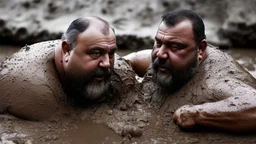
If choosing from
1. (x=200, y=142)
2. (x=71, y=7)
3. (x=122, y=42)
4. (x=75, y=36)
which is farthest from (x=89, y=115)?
(x=71, y=7)

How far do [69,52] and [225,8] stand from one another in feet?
13.0

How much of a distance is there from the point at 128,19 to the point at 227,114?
4031 mm

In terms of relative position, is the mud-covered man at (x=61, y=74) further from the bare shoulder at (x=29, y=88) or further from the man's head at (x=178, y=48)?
the man's head at (x=178, y=48)

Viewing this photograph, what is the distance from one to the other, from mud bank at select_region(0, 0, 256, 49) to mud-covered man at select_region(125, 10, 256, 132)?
297cm

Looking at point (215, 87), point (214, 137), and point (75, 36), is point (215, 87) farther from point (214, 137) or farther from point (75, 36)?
point (75, 36)

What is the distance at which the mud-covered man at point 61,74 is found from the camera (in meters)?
4.30

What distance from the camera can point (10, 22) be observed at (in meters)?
7.97

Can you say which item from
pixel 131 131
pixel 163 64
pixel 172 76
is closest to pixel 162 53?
pixel 163 64

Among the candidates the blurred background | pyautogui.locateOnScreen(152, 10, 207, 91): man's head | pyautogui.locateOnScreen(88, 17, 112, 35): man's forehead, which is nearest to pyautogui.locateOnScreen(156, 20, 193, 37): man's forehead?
pyautogui.locateOnScreen(152, 10, 207, 91): man's head

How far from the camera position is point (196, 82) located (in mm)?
4457

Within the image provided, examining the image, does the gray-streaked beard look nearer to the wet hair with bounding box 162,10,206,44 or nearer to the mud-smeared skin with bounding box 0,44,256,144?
the mud-smeared skin with bounding box 0,44,256,144

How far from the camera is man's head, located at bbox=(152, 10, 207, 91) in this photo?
14.4 ft

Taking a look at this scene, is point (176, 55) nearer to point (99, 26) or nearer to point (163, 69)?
point (163, 69)

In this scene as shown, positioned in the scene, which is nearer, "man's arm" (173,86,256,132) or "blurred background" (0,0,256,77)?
"man's arm" (173,86,256,132)
